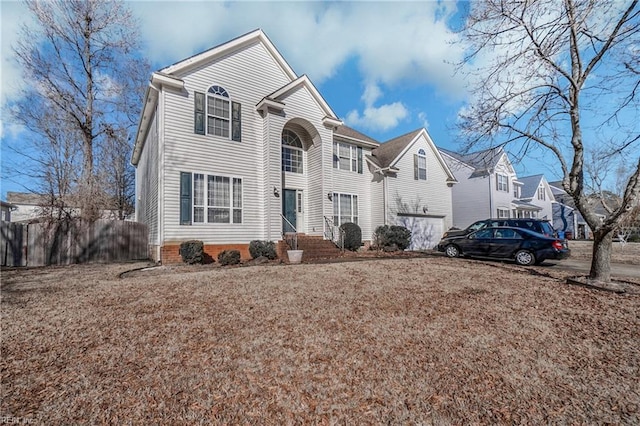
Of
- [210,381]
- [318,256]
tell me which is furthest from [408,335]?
[318,256]

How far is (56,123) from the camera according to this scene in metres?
17.1

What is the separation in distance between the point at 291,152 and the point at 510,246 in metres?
10.8

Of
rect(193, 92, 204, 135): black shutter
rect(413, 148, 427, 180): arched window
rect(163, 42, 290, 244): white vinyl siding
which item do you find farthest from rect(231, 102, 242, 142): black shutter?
rect(413, 148, 427, 180): arched window

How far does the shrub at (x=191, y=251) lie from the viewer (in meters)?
10.9

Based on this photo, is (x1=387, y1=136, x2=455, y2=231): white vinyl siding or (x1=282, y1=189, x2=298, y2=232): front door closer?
(x1=282, y1=189, x2=298, y2=232): front door

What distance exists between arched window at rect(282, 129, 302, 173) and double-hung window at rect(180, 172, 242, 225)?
10.3 ft

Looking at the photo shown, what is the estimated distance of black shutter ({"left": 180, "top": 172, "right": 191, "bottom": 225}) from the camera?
1155 centimetres

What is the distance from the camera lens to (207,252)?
39.1ft

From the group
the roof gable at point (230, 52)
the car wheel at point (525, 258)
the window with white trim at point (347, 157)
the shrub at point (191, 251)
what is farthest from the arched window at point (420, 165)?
the shrub at point (191, 251)

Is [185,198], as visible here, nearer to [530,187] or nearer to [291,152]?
[291,152]

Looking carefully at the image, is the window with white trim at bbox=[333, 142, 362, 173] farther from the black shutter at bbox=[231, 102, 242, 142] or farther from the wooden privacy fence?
the wooden privacy fence

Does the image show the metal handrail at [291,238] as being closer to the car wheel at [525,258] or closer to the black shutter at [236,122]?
the black shutter at [236,122]

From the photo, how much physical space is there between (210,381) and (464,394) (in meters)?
2.55

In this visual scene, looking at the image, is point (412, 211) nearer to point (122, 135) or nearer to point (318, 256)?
point (318, 256)
